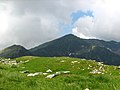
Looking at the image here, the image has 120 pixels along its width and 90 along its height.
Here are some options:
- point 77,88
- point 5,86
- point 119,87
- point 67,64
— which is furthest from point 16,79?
point 67,64

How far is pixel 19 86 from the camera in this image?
14133 millimetres

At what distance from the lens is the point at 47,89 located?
12.5 meters

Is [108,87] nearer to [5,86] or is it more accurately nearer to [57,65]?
[5,86]

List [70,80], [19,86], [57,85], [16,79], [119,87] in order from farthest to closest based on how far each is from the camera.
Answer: [16,79] → [70,80] → [19,86] → [57,85] → [119,87]

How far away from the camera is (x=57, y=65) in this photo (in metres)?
71.4

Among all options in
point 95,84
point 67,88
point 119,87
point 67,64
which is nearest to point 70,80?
point 95,84

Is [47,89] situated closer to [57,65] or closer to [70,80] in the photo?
[70,80]

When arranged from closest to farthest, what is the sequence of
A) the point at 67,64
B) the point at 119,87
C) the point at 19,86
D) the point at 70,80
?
the point at 119,87 → the point at 19,86 → the point at 70,80 → the point at 67,64

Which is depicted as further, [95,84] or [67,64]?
[67,64]

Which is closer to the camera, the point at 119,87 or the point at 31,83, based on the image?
the point at 119,87

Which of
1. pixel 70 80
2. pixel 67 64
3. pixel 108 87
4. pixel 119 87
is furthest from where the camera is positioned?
pixel 67 64

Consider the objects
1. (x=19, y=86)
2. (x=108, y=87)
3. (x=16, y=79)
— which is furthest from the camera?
(x=16, y=79)

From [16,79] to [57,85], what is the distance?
13.6 feet

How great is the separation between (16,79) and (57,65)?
5481cm
